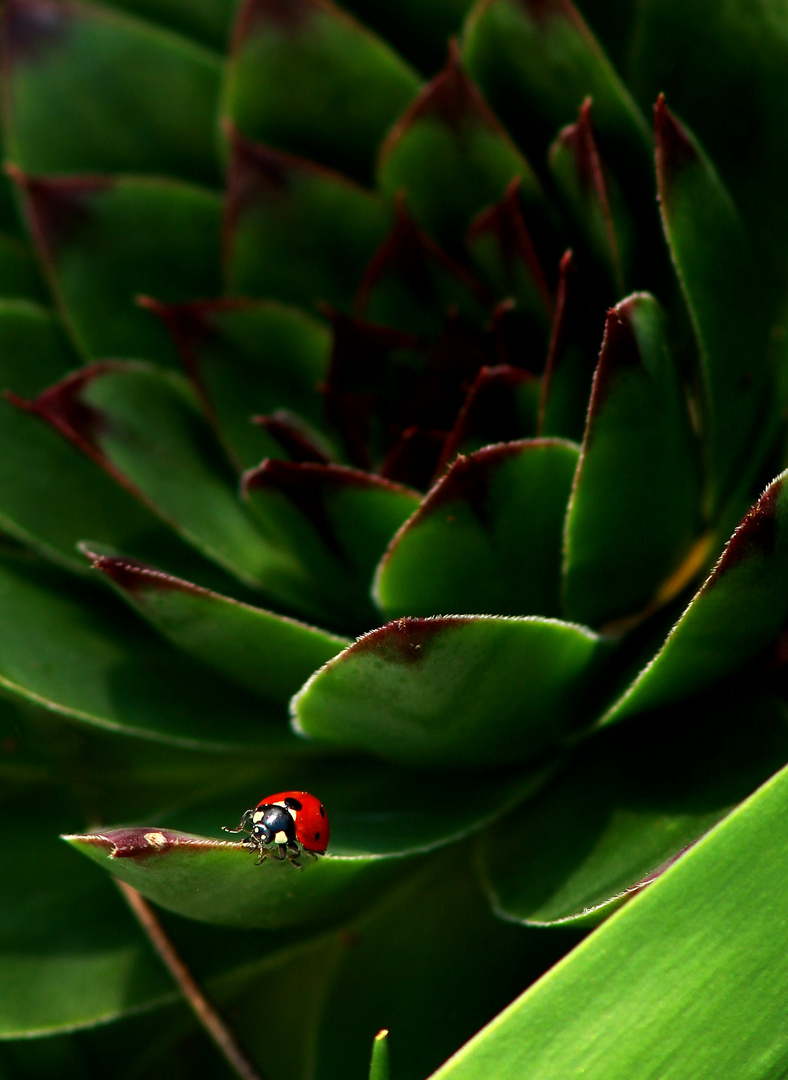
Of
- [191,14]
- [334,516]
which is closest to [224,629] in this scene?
[334,516]

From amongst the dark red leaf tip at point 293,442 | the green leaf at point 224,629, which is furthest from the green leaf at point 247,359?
the green leaf at point 224,629

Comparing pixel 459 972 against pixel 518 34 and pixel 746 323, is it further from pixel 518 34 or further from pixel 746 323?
pixel 518 34

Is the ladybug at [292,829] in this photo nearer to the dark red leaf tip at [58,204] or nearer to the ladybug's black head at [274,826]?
the ladybug's black head at [274,826]

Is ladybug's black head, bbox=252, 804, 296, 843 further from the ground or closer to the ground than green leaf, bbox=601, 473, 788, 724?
closer to the ground

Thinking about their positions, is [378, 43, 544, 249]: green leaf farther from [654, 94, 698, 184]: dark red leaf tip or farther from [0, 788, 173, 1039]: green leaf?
[0, 788, 173, 1039]: green leaf

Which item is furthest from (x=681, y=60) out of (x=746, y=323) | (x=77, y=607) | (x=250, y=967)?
(x=250, y=967)

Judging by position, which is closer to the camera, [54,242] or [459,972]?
[459,972]

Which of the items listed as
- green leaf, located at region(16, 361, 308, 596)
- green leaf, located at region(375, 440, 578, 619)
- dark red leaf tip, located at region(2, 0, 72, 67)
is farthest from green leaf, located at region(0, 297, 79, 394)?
green leaf, located at region(375, 440, 578, 619)
